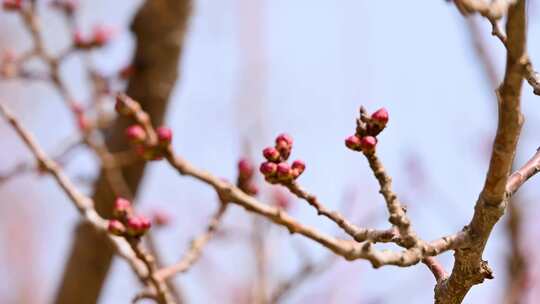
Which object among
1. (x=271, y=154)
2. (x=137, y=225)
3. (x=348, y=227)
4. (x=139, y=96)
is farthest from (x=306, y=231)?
(x=139, y=96)

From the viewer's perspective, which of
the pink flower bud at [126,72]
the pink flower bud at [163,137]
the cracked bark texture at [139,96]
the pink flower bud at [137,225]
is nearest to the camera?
the pink flower bud at [163,137]

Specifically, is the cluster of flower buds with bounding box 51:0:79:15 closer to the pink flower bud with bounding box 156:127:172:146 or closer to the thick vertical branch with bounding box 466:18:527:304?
the thick vertical branch with bounding box 466:18:527:304

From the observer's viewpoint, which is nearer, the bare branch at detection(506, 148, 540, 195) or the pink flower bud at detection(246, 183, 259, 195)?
the bare branch at detection(506, 148, 540, 195)

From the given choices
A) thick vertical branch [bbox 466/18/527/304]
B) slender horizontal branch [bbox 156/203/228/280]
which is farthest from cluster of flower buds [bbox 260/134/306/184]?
thick vertical branch [bbox 466/18/527/304]

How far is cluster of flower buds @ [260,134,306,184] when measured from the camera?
4.23 feet

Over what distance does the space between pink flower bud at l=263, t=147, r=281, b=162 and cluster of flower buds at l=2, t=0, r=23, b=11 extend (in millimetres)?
2187

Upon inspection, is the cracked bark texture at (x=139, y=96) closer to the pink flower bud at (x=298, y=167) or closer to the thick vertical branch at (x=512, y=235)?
the thick vertical branch at (x=512, y=235)

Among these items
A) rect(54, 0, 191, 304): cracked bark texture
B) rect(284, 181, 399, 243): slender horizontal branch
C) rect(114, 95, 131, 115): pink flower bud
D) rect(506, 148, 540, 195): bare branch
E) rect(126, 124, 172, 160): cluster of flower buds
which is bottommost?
rect(54, 0, 191, 304): cracked bark texture

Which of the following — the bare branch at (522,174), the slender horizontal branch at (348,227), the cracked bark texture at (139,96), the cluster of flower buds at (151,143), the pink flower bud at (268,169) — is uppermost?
the cluster of flower buds at (151,143)

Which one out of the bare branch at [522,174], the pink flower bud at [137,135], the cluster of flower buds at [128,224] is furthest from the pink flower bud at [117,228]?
the bare branch at [522,174]

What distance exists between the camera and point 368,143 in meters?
1.26

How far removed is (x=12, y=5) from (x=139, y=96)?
0.68 m

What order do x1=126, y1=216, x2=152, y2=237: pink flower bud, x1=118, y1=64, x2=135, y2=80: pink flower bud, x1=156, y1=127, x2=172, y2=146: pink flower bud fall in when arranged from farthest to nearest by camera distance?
x1=118, y1=64, x2=135, y2=80: pink flower bud, x1=126, y1=216, x2=152, y2=237: pink flower bud, x1=156, y1=127, x2=172, y2=146: pink flower bud

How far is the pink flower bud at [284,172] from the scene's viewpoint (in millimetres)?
1286
